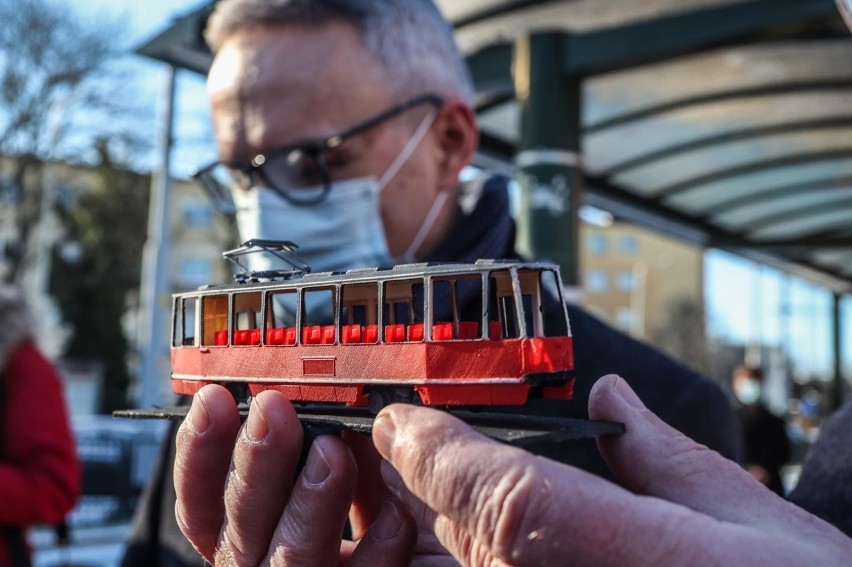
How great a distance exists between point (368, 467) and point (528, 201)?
21.8 ft

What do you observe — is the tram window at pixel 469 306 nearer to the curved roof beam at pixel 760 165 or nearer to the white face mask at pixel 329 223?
the white face mask at pixel 329 223

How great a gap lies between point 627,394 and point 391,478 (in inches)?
14.2

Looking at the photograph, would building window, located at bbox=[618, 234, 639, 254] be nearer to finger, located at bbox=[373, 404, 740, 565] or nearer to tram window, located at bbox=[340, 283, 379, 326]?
tram window, located at bbox=[340, 283, 379, 326]

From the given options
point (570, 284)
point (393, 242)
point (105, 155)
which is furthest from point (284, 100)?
point (570, 284)

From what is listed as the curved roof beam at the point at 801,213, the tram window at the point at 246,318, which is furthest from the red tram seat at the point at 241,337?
the curved roof beam at the point at 801,213

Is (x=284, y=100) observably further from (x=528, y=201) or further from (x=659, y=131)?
(x=659, y=131)

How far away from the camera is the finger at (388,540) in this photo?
122cm

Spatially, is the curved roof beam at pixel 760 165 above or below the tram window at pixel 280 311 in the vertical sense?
above

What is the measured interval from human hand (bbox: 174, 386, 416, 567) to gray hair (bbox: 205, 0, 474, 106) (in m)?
1.00

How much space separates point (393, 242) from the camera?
2.19m

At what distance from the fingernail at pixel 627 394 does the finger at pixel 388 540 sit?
1.18 feet

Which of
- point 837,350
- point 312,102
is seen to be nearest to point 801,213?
point 312,102

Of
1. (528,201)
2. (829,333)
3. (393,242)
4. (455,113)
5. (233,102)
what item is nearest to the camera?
(233,102)

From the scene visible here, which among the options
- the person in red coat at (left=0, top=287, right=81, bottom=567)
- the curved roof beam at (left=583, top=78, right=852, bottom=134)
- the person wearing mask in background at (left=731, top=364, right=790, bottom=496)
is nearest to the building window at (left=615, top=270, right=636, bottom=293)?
Result: the person wearing mask in background at (left=731, top=364, right=790, bottom=496)
